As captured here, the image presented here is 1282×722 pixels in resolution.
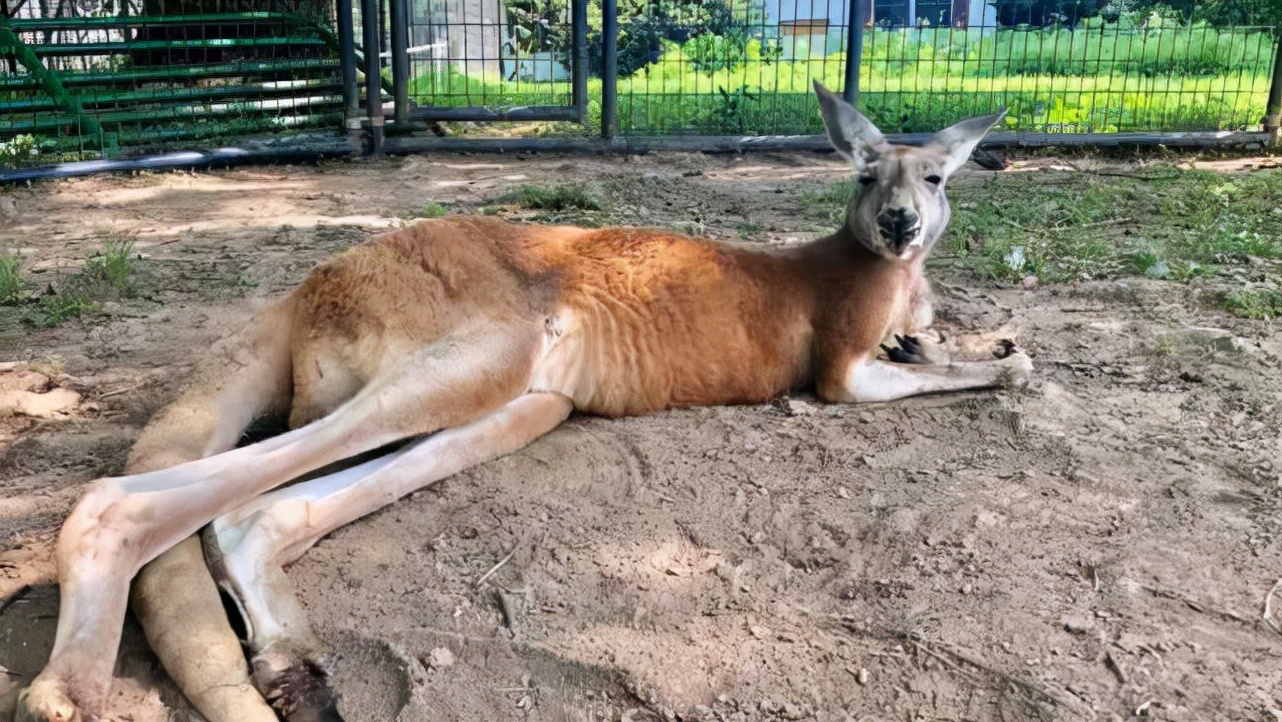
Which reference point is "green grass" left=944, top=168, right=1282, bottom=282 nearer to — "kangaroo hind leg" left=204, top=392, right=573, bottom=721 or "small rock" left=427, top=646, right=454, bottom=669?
"kangaroo hind leg" left=204, top=392, right=573, bottom=721

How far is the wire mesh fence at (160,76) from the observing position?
955 centimetres

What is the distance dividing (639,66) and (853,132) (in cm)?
749

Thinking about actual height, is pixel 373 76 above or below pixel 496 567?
above

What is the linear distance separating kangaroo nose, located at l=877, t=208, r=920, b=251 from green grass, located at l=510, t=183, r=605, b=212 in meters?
3.52

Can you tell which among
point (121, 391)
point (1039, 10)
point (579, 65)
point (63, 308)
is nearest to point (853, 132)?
point (121, 391)

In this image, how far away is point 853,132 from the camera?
4820 millimetres

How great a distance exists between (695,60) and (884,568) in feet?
30.1

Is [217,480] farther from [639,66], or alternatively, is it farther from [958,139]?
[639,66]

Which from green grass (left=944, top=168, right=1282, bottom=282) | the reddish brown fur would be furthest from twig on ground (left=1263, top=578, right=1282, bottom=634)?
green grass (left=944, top=168, right=1282, bottom=282)

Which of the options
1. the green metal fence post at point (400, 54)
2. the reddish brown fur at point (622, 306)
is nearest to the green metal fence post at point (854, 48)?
the green metal fence post at point (400, 54)

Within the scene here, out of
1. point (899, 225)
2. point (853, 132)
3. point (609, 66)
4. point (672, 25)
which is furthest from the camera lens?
point (672, 25)

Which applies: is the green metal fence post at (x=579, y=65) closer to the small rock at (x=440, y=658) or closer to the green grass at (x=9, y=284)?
the green grass at (x=9, y=284)

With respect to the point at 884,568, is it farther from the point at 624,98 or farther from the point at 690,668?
the point at 624,98

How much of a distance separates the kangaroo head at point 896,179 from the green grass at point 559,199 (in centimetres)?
316
